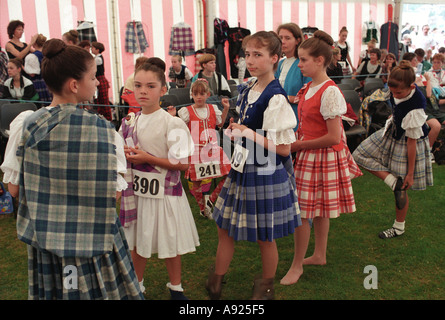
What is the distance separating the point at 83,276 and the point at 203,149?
2.74 meters

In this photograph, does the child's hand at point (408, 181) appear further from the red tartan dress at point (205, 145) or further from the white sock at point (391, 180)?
the red tartan dress at point (205, 145)

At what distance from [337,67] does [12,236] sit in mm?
6178

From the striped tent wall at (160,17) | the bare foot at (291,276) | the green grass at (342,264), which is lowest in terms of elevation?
the green grass at (342,264)

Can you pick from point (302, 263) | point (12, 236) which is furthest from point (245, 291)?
point (12, 236)

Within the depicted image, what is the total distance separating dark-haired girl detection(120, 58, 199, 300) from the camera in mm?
2438

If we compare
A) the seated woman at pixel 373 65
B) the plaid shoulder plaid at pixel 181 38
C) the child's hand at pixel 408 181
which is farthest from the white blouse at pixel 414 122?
the plaid shoulder plaid at pixel 181 38

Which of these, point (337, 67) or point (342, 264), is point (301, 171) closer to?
point (342, 264)

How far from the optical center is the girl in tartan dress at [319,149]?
277 centimetres

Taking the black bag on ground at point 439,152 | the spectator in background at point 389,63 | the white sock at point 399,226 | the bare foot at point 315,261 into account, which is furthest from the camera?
the spectator in background at point 389,63

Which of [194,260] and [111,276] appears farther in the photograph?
[194,260]

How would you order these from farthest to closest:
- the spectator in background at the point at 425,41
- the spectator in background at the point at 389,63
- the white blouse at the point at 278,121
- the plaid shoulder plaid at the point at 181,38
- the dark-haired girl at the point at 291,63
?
1. the spectator in background at the point at 425,41
2. the plaid shoulder plaid at the point at 181,38
3. the spectator in background at the point at 389,63
4. the dark-haired girl at the point at 291,63
5. the white blouse at the point at 278,121

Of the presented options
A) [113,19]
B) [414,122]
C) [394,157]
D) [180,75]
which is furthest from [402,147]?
[113,19]

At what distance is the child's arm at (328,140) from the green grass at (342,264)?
95cm
